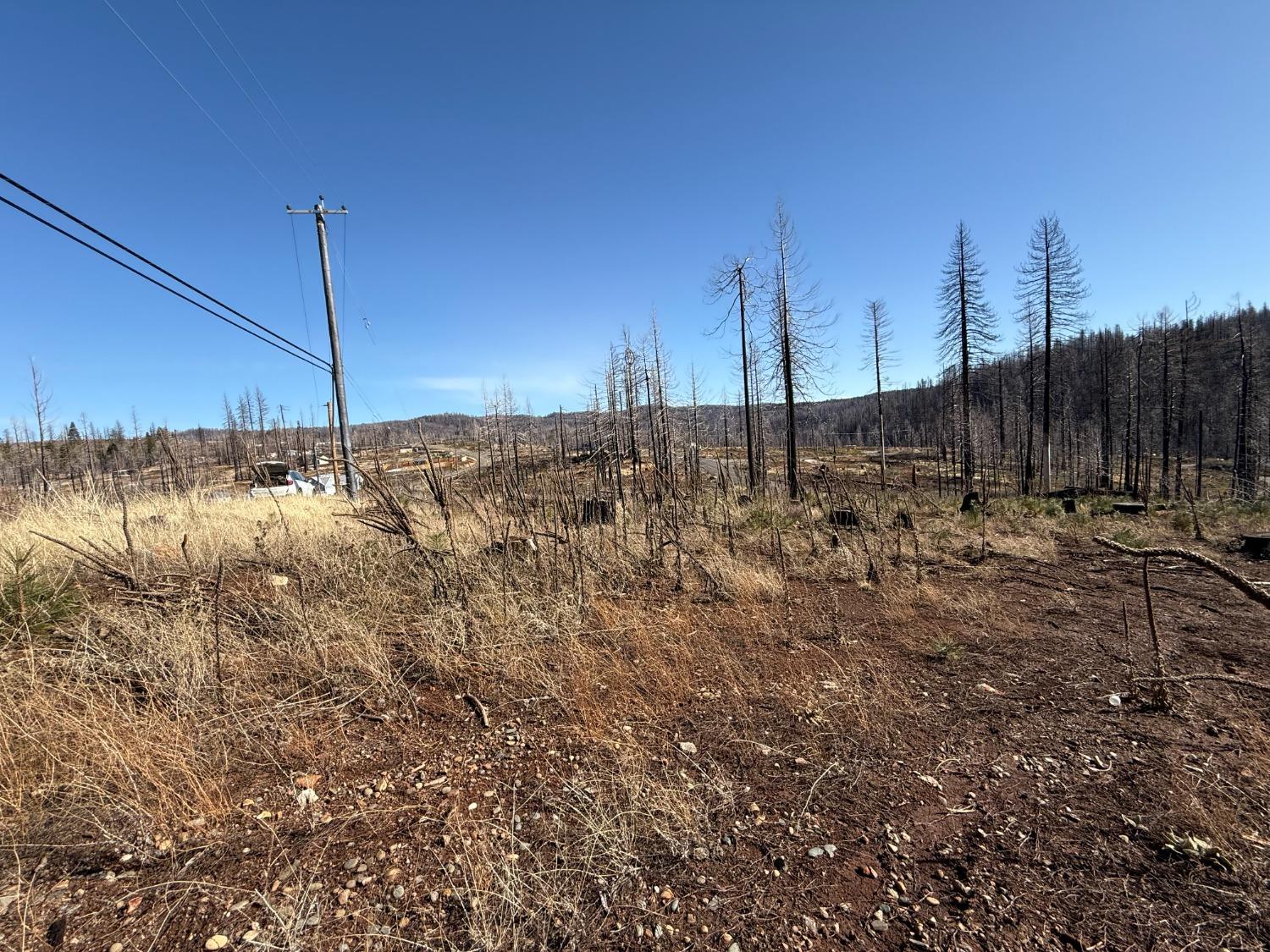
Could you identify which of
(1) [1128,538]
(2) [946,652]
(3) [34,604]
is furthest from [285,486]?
(1) [1128,538]

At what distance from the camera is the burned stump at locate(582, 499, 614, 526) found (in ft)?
21.7

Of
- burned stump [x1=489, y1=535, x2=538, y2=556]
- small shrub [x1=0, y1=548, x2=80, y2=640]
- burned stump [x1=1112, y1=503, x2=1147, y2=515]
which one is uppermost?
small shrub [x1=0, y1=548, x2=80, y2=640]

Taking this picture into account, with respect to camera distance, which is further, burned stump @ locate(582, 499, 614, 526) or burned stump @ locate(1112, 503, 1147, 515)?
burned stump @ locate(1112, 503, 1147, 515)

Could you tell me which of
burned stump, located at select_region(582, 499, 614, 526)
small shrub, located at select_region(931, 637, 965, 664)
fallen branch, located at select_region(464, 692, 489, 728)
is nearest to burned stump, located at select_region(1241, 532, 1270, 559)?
small shrub, located at select_region(931, 637, 965, 664)

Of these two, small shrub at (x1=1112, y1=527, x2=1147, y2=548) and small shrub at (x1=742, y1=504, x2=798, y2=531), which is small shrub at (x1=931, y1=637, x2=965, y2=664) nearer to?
small shrub at (x1=742, y1=504, x2=798, y2=531)

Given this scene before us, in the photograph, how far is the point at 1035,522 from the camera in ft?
35.7

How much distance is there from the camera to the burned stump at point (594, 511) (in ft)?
21.7

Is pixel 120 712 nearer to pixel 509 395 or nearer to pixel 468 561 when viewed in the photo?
pixel 468 561

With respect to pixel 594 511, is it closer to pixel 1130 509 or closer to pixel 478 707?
pixel 478 707

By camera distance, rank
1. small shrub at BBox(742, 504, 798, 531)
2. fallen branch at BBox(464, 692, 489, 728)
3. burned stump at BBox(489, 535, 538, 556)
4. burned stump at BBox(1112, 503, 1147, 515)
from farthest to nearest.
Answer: burned stump at BBox(1112, 503, 1147, 515), small shrub at BBox(742, 504, 798, 531), burned stump at BBox(489, 535, 538, 556), fallen branch at BBox(464, 692, 489, 728)

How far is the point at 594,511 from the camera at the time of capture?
7000mm

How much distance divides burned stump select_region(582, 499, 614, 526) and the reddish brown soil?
3412mm

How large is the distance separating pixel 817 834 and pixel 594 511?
522 centimetres

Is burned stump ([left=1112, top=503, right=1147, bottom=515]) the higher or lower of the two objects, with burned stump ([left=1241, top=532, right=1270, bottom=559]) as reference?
lower
